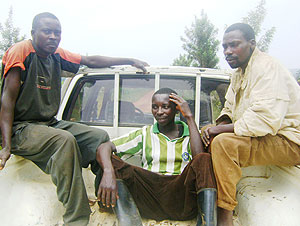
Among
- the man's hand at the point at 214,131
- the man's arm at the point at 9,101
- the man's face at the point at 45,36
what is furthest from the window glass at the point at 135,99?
the man's arm at the point at 9,101

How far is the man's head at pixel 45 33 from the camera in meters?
1.91

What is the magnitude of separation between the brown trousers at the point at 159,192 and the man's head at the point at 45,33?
→ 969 mm

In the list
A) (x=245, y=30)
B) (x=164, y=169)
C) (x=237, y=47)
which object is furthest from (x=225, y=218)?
(x=245, y=30)

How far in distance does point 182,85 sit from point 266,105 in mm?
1030

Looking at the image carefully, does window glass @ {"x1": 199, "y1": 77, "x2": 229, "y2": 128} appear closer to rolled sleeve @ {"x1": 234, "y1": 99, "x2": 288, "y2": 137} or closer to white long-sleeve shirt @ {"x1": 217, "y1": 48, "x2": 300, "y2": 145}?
white long-sleeve shirt @ {"x1": 217, "y1": 48, "x2": 300, "y2": 145}

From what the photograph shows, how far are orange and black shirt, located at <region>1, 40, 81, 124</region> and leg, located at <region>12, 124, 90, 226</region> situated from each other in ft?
0.64

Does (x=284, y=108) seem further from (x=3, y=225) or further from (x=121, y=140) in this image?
(x=3, y=225)

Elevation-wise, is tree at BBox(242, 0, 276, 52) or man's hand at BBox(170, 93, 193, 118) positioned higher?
tree at BBox(242, 0, 276, 52)

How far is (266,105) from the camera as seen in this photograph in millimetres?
1464

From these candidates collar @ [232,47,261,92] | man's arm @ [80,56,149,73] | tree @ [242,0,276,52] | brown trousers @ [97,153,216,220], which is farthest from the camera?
tree @ [242,0,276,52]

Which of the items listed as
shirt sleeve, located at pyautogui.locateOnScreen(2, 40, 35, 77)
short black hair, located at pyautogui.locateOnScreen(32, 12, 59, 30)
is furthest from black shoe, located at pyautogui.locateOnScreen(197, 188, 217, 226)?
short black hair, located at pyautogui.locateOnScreen(32, 12, 59, 30)

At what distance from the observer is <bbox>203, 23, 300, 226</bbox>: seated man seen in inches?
57.0

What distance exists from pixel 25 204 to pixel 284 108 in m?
1.61

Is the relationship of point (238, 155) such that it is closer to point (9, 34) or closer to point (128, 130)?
point (128, 130)
